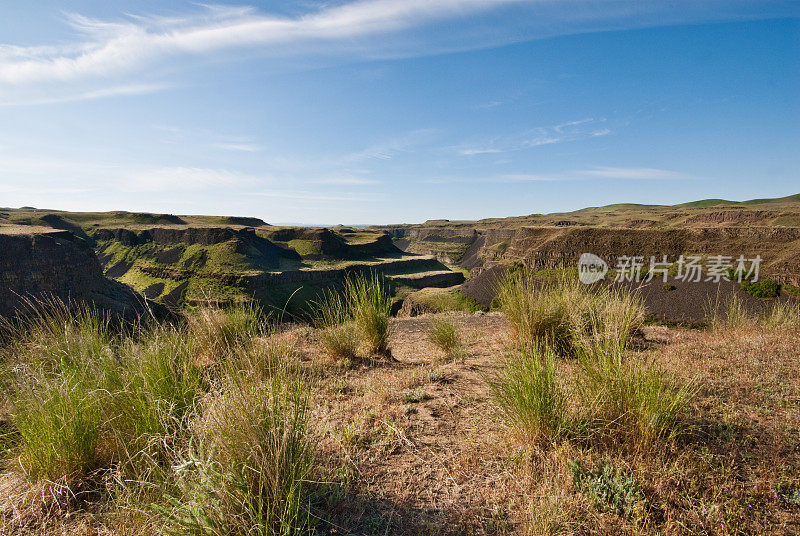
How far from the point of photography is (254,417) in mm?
2109

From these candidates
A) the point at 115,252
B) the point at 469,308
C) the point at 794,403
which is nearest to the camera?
the point at 794,403

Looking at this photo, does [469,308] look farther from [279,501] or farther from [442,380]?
[279,501]

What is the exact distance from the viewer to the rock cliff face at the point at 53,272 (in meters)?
33.1

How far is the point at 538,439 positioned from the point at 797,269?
34032mm

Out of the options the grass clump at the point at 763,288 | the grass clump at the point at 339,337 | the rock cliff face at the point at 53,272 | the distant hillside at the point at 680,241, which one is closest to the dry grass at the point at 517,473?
the grass clump at the point at 339,337

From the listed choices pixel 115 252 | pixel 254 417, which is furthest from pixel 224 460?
pixel 115 252

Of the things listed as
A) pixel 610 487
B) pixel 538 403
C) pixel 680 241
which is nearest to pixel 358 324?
pixel 538 403

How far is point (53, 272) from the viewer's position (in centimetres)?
3666

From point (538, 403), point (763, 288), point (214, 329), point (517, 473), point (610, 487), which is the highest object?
point (538, 403)

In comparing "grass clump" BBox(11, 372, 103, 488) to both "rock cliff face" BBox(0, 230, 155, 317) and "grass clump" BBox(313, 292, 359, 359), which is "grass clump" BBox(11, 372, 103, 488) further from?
"rock cliff face" BBox(0, 230, 155, 317)

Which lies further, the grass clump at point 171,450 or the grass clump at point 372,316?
the grass clump at point 372,316

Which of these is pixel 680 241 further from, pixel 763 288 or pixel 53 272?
pixel 53 272

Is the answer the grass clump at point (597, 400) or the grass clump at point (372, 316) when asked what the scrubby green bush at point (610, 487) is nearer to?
the grass clump at point (597, 400)

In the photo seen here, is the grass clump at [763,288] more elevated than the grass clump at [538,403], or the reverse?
the grass clump at [538,403]
